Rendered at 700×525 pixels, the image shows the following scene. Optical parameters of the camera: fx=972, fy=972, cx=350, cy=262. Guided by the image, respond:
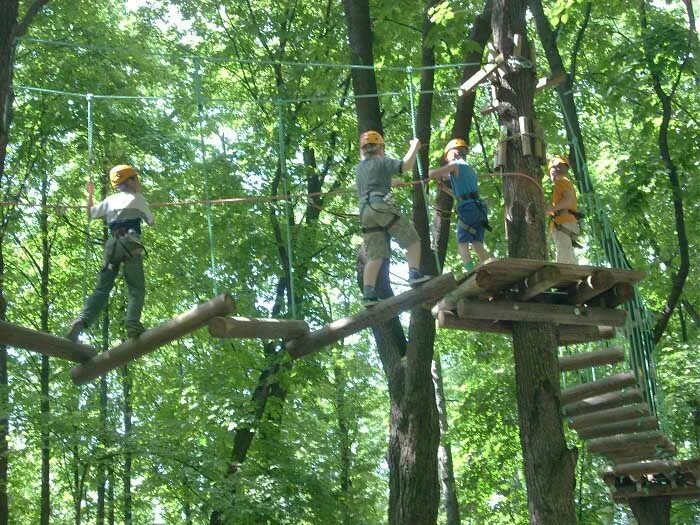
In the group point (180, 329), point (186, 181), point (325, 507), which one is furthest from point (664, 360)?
point (180, 329)

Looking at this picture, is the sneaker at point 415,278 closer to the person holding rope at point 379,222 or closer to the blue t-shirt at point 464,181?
the person holding rope at point 379,222

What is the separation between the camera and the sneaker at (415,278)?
6.61 m

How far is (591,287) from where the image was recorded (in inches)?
275

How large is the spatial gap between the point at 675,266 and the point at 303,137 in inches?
256

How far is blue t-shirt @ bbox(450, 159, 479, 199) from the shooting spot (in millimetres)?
7430

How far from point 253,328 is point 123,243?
110 centimetres

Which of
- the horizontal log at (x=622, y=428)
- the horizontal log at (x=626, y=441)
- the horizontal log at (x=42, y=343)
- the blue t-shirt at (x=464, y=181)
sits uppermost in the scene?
the blue t-shirt at (x=464, y=181)

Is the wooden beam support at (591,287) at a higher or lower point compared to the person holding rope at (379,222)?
lower

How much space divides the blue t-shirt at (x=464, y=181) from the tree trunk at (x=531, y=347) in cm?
36

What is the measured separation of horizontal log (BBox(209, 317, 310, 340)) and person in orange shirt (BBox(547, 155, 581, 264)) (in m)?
2.74

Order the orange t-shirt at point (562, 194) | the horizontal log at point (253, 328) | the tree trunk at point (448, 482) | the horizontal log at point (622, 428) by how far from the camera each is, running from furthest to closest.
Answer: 1. the tree trunk at point (448, 482)
2. the horizontal log at point (622, 428)
3. the orange t-shirt at point (562, 194)
4. the horizontal log at point (253, 328)

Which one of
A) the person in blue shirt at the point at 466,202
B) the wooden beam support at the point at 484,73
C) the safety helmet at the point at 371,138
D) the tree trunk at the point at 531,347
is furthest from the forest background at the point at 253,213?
the safety helmet at the point at 371,138

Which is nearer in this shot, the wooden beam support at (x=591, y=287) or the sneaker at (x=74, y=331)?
the sneaker at (x=74, y=331)

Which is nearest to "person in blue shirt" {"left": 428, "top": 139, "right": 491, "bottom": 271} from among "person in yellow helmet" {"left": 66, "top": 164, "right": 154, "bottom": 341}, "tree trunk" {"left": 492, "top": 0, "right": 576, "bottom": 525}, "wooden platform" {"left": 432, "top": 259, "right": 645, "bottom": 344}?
"tree trunk" {"left": 492, "top": 0, "right": 576, "bottom": 525}
